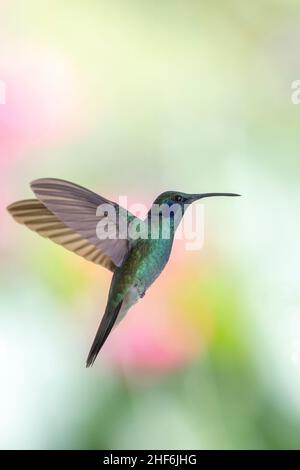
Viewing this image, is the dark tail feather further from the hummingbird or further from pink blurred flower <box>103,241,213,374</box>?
pink blurred flower <box>103,241,213,374</box>

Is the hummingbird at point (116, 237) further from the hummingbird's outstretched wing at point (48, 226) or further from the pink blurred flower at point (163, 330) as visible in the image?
the pink blurred flower at point (163, 330)

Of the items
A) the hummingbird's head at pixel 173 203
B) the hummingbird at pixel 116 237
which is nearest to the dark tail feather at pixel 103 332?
the hummingbird at pixel 116 237

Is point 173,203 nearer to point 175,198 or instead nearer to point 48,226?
point 175,198

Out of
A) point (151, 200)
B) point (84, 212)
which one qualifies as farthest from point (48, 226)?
point (151, 200)

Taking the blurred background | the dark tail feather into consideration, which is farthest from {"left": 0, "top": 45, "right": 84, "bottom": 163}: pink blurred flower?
the dark tail feather
